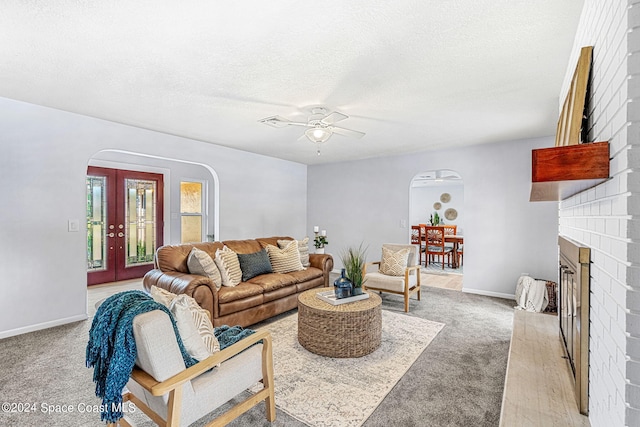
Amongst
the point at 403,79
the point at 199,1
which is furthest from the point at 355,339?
the point at 199,1

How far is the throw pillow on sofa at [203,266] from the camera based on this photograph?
3307 millimetres

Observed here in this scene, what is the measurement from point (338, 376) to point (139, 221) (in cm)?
530

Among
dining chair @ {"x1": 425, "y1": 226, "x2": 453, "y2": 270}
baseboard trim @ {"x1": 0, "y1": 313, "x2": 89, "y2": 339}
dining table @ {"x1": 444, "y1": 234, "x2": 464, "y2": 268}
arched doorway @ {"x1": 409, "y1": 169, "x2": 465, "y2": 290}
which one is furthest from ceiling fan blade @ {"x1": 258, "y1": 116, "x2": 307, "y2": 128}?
arched doorway @ {"x1": 409, "y1": 169, "x2": 465, "y2": 290}

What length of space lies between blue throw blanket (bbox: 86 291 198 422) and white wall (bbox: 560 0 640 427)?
172cm

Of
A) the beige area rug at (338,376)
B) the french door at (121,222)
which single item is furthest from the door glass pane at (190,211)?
the beige area rug at (338,376)

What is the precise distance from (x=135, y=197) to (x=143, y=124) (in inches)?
101

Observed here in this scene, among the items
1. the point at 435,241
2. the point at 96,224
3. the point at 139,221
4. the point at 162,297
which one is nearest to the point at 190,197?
the point at 139,221

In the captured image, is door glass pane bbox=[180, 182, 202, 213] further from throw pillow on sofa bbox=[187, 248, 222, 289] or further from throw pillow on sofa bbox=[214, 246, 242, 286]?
throw pillow on sofa bbox=[187, 248, 222, 289]

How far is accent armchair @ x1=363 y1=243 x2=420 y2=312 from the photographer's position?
4047mm

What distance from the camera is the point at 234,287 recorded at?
11.1ft

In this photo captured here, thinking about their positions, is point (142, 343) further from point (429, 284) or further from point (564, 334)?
point (429, 284)

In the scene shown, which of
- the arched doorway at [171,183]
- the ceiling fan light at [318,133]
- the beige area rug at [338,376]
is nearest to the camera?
the beige area rug at [338,376]

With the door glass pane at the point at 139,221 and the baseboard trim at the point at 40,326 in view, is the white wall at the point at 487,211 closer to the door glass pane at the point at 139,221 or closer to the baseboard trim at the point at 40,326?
the door glass pane at the point at 139,221

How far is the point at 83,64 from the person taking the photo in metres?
2.37
